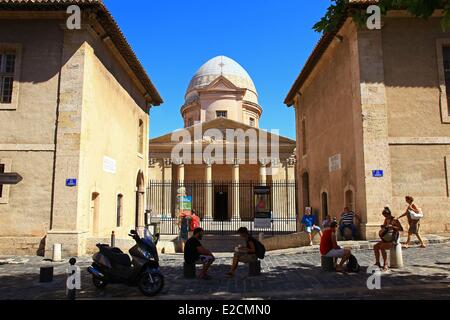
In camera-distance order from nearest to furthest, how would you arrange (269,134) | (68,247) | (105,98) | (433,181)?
(68,247)
(433,181)
(105,98)
(269,134)

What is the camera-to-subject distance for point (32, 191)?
11.2m

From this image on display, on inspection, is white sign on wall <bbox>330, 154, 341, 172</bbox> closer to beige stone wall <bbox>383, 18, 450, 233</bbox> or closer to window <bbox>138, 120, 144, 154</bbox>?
beige stone wall <bbox>383, 18, 450, 233</bbox>

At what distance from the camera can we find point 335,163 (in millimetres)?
14477

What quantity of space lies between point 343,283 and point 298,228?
14432 mm

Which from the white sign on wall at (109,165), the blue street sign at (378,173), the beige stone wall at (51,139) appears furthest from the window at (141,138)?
the blue street sign at (378,173)

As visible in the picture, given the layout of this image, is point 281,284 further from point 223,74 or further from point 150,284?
point 223,74

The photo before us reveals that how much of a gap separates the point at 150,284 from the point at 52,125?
24.1 feet

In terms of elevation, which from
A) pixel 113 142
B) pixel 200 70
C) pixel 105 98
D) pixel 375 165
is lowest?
pixel 375 165

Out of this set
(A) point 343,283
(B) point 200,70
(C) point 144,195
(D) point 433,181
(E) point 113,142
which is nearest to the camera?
(A) point 343,283

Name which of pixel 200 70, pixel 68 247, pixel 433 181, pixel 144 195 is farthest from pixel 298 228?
pixel 200 70

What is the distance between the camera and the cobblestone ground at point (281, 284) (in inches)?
237

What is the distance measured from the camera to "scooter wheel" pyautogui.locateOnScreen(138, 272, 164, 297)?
6.16m

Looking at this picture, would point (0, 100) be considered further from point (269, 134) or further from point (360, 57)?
point (269, 134)

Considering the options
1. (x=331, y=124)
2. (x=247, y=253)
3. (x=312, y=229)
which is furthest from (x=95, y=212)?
(x=331, y=124)
